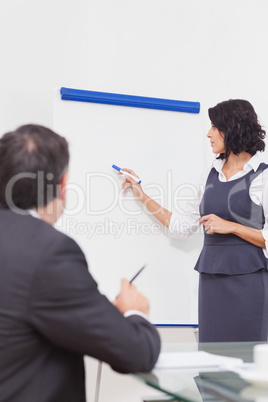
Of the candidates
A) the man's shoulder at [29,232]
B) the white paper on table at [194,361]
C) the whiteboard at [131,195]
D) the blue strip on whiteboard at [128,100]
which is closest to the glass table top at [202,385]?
the white paper on table at [194,361]

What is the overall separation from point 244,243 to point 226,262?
0.36ft

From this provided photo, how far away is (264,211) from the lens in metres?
2.29

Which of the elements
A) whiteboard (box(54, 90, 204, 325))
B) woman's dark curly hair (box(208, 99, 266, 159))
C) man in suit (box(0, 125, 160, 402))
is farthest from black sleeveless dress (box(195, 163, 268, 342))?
man in suit (box(0, 125, 160, 402))

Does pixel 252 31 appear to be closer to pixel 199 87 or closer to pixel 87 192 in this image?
pixel 199 87

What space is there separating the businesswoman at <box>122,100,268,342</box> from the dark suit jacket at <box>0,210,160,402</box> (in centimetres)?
125

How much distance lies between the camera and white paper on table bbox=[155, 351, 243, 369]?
119 cm

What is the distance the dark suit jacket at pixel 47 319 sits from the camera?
974 millimetres

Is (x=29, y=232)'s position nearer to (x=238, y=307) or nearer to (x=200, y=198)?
(x=238, y=307)

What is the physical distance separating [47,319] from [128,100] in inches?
66.9

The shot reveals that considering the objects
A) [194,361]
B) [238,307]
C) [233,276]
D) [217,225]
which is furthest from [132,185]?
[194,361]

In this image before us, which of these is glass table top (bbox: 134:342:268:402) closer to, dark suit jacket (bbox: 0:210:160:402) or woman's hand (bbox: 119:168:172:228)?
dark suit jacket (bbox: 0:210:160:402)

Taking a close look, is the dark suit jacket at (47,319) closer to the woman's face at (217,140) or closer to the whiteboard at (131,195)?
the whiteboard at (131,195)

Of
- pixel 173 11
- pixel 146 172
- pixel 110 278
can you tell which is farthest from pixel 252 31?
pixel 110 278

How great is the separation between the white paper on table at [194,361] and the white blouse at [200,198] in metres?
1.04
